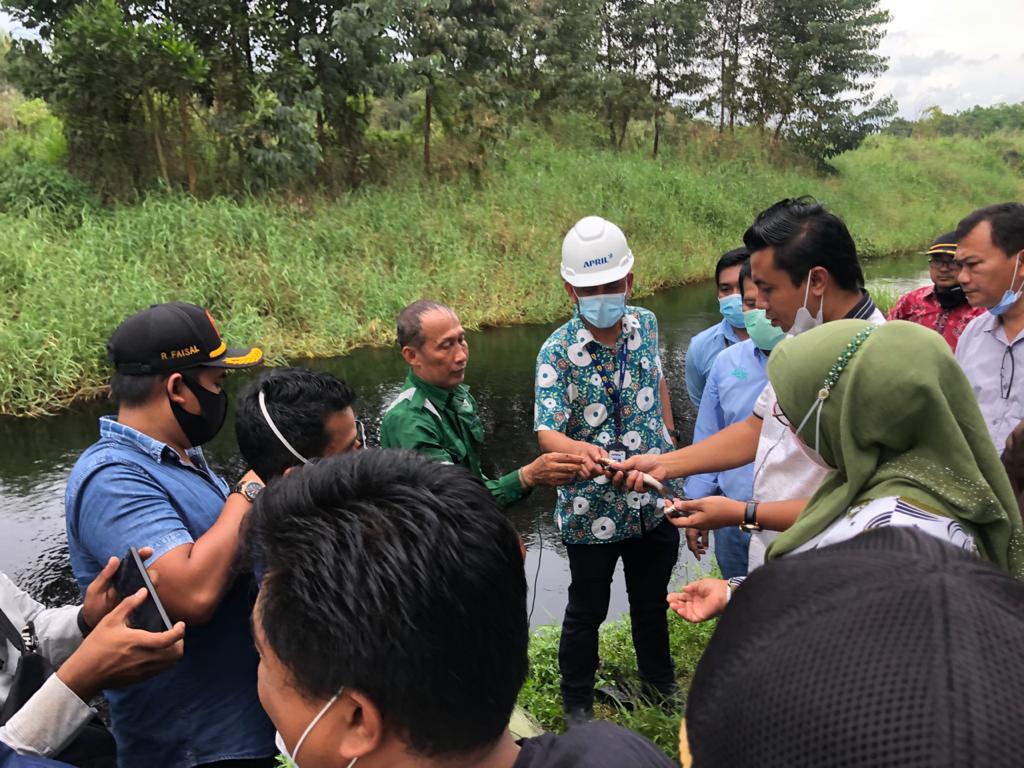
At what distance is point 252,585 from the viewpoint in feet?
5.76

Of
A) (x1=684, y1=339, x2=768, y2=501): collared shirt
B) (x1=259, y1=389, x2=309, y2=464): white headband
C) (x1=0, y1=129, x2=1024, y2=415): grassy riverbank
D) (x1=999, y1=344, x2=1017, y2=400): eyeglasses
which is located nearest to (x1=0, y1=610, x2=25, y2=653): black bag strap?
(x1=259, y1=389, x2=309, y2=464): white headband

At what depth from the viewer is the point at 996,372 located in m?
3.05

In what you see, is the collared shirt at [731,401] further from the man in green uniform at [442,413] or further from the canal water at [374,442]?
the canal water at [374,442]

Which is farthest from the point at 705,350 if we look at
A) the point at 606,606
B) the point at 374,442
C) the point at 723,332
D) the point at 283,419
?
the point at 374,442

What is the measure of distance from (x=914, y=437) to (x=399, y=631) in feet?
3.60

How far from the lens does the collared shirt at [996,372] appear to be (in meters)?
2.95

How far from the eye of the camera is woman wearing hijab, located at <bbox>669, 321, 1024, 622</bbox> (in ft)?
4.37

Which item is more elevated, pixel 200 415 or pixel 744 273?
pixel 744 273

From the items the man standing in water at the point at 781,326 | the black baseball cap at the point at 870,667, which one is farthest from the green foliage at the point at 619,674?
the black baseball cap at the point at 870,667

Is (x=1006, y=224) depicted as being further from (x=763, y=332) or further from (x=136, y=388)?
(x=136, y=388)

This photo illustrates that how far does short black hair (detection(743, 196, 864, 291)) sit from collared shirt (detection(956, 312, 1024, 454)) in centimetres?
108

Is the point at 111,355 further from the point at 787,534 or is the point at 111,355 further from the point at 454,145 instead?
the point at 454,145

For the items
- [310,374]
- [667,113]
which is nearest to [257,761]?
[310,374]

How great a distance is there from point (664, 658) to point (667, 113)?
64.5ft
